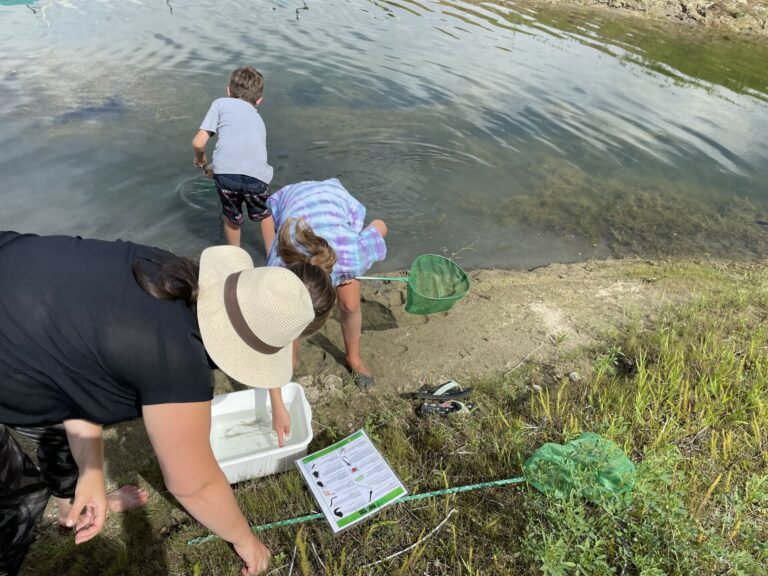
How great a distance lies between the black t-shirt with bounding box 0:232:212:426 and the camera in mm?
1253

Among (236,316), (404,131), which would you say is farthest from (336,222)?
(404,131)

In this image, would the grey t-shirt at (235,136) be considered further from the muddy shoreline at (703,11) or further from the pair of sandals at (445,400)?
the muddy shoreline at (703,11)

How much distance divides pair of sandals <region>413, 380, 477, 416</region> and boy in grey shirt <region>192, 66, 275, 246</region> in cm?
230

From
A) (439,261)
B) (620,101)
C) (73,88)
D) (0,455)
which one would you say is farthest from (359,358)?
(620,101)

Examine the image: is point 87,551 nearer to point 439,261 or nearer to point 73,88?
point 439,261

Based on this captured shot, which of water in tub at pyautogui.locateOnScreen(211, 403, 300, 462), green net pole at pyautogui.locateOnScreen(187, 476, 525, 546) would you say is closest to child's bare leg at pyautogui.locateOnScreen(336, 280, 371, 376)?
water in tub at pyautogui.locateOnScreen(211, 403, 300, 462)

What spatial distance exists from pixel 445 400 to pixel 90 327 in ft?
6.86

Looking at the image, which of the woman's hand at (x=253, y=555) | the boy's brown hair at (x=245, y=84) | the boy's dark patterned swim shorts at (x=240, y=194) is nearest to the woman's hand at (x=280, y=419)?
the woman's hand at (x=253, y=555)

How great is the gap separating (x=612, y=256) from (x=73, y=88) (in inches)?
332

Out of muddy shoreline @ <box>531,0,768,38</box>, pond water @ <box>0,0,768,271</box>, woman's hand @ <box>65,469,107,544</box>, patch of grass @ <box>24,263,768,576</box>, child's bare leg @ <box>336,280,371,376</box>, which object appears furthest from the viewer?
muddy shoreline @ <box>531,0,768,38</box>

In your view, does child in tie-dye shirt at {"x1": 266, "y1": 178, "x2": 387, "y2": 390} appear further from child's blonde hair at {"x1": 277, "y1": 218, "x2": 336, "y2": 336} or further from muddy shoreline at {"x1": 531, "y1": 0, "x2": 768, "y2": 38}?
muddy shoreline at {"x1": 531, "y1": 0, "x2": 768, "y2": 38}

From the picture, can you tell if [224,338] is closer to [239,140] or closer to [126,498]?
[126,498]

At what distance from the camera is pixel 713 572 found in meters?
1.80

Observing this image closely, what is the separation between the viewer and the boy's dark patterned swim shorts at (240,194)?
3.93 meters
